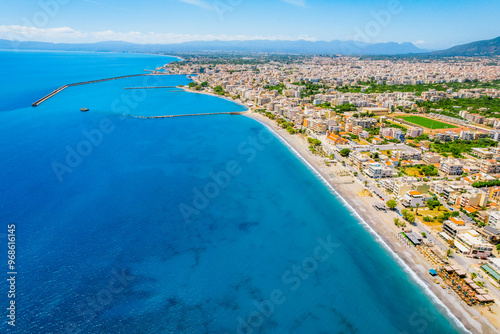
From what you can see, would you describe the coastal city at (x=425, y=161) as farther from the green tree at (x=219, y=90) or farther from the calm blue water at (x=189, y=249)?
the calm blue water at (x=189, y=249)

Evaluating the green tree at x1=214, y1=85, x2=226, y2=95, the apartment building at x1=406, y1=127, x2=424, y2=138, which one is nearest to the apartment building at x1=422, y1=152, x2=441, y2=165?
the apartment building at x1=406, y1=127, x2=424, y2=138

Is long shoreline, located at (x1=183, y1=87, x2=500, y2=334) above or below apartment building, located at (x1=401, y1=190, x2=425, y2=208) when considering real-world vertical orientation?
below

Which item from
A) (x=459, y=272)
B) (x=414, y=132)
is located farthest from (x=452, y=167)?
(x=459, y=272)

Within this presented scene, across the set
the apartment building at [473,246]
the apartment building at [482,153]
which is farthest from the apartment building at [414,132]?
the apartment building at [473,246]

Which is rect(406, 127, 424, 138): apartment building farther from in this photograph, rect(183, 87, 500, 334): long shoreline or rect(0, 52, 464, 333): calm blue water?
rect(0, 52, 464, 333): calm blue water

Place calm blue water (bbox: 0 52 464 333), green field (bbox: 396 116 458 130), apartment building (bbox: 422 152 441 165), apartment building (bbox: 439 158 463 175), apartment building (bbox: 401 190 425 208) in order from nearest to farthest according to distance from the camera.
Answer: calm blue water (bbox: 0 52 464 333)
apartment building (bbox: 401 190 425 208)
apartment building (bbox: 439 158 463 175)
apartment building (bbox: 422 152 441 165)
green field (bbox: 396 116 458 130)

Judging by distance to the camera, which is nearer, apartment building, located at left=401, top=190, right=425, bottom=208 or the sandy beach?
the sandy beach

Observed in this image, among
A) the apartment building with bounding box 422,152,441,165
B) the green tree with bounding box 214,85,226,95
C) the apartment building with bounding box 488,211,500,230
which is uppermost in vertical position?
the apartment building with bounding box 488,211,500,230

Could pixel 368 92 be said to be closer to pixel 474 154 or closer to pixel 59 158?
pixel 474 154
